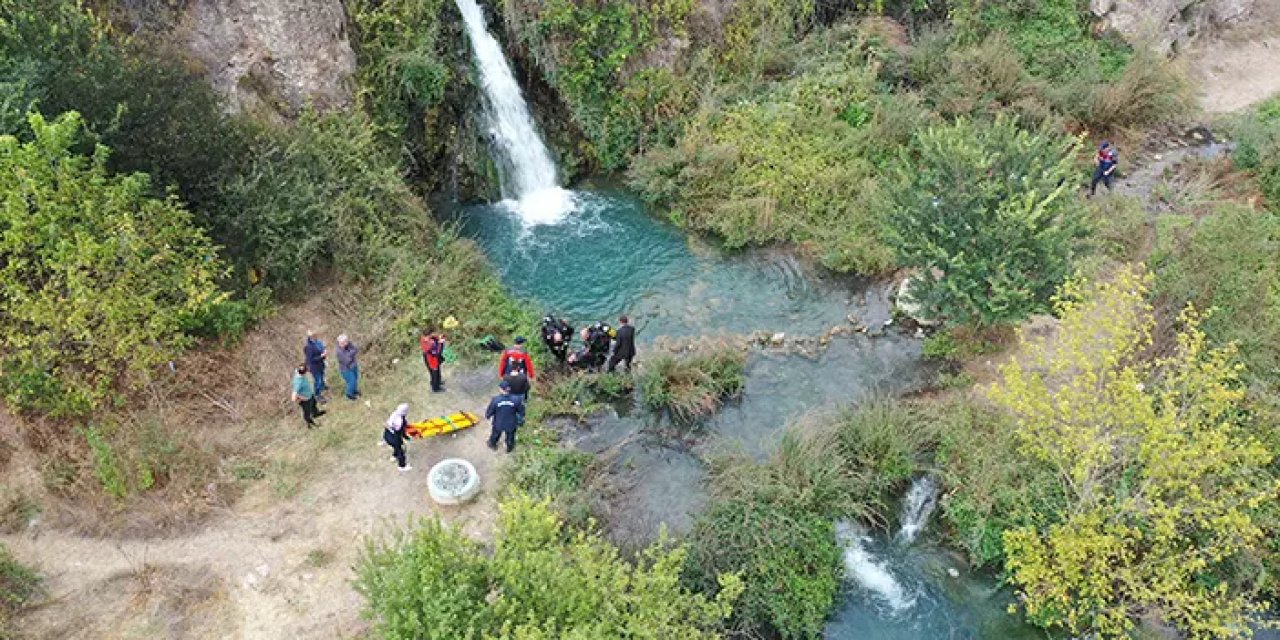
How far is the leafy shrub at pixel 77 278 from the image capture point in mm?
12156

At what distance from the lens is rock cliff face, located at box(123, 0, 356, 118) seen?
16.4 meters

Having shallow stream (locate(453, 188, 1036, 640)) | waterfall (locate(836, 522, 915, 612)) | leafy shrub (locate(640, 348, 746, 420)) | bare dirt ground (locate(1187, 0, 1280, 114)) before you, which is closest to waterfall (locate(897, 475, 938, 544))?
shallow stream (locate(453, 188, 1036, 640))

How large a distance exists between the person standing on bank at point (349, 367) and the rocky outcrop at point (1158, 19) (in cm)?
2063

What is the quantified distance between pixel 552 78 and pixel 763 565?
43.0ft

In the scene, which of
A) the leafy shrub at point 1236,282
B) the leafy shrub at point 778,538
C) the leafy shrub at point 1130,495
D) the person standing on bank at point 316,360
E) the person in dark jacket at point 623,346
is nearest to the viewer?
the leafy shrub at point 1130,495

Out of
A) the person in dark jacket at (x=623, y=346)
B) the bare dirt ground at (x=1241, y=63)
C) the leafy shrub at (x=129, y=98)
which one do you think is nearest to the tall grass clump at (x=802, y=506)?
the person in dark jacket at (x=623, y=346)

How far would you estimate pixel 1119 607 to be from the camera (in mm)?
11344

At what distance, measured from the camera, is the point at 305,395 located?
1329 cm

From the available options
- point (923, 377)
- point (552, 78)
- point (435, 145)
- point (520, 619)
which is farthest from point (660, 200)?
point (520, 619)

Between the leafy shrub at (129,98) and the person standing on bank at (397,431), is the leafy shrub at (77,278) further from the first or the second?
the person standing on bank at (397,431)

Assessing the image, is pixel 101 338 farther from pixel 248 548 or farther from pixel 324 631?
pixel 324 631

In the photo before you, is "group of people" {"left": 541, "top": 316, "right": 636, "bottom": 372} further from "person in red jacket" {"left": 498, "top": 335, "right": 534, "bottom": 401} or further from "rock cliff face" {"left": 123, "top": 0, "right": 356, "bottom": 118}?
"rock cliff face" {"left": 123, "top": 0, "right": 356, "bottom": 118}

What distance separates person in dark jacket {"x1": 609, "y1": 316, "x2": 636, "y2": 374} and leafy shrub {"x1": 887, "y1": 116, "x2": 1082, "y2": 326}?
199 inches

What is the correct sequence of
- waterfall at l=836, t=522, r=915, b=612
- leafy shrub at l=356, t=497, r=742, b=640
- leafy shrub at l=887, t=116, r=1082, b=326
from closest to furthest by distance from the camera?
leafy shrub at l=356, t=497, r=742, b=640
waterfall at l=836, t=522, r=915, b=612
leafy shrub at l=887, t=116, r=1082, b=326
